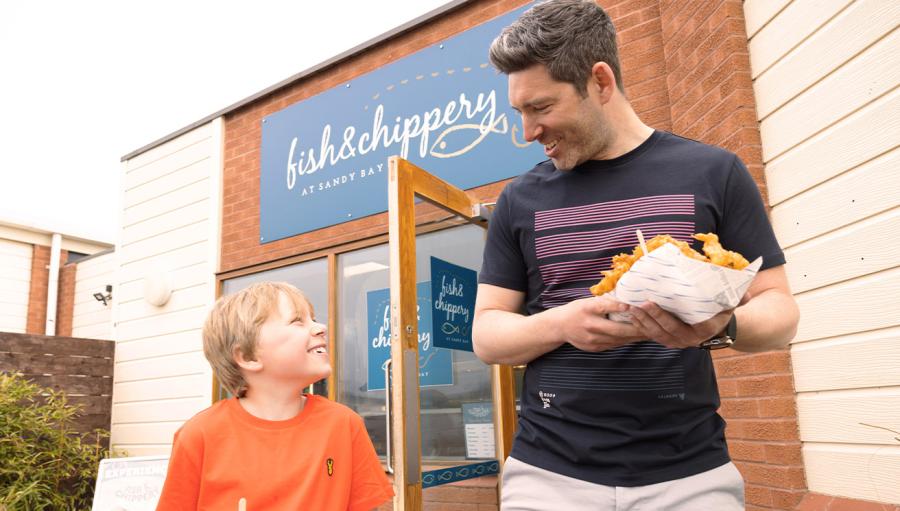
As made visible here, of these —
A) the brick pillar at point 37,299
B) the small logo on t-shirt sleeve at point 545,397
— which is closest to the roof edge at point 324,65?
the small logo on t-shirt sleeve at point 545,397

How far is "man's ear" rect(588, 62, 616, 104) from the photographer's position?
1.36m

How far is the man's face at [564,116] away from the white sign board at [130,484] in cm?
362

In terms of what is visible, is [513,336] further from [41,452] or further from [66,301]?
[66,301]

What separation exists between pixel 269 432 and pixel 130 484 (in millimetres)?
3109

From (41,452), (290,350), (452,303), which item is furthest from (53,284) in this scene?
(290,350)

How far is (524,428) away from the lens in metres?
1.33

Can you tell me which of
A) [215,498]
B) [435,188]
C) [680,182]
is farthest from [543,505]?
[435,188]

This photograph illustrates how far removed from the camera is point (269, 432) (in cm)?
163

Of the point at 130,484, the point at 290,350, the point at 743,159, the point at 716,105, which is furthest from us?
the point at 130,484

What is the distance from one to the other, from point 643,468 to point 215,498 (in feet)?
3.22

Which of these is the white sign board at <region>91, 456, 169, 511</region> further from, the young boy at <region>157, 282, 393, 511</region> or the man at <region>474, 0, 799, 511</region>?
the man at <region>474, 0, 799, 511</region>

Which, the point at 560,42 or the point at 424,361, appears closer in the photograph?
the point at 560,42

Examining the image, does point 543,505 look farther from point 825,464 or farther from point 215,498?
point 825,464

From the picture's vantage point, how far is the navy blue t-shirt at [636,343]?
1158 millimetres
